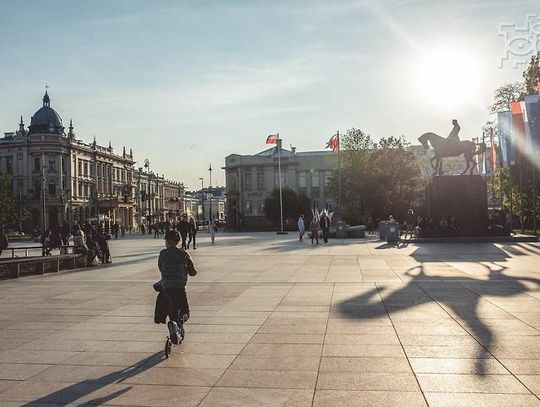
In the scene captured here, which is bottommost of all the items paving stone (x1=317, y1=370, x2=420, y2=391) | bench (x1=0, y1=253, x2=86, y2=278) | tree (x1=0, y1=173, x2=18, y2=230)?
paving stone (x1=317, y1=370, x2=420, y2=391)

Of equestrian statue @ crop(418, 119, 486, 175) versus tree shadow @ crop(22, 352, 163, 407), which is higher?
equestrian statue @ crop(418, 119, 486, 175)

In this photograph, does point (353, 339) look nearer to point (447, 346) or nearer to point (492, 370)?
point (447, 346)

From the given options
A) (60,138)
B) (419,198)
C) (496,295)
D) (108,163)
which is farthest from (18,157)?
(496,295)

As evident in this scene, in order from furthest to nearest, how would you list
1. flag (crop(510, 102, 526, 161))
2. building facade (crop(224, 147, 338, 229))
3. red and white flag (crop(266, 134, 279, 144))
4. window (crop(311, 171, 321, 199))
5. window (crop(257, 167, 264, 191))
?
window (crop(311, 171, 321, 199)), window (crop(257, 167, 264, 191)), building facade (crop(224, 147, 338, 229)), red and white flag (crop(266, 134, 279, 144)), flag (crop(510, 102, 526, 161))

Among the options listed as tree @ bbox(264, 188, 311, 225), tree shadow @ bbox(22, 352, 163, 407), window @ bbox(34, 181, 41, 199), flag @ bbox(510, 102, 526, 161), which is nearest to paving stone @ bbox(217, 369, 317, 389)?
tree shadow @ bbox(22, 352, 163, 407)

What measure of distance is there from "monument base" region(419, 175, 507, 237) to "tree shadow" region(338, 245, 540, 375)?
15.5 m

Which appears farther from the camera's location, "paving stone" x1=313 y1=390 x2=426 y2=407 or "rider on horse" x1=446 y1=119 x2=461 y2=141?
"rider on horse" x1=446 y1=119 x2=461 y2=141

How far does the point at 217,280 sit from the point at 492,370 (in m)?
9.86

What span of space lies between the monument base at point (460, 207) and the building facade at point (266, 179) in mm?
79866

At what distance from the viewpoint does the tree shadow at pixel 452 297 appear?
7.85 meters

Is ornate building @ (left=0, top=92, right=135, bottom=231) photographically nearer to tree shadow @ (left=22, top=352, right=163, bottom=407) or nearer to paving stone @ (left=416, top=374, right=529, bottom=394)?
tree shadow @ (left=22, top=352, right=163, bottom=407)

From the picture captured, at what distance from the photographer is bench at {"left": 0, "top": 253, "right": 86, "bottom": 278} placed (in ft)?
56.5

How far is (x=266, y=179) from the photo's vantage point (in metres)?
111

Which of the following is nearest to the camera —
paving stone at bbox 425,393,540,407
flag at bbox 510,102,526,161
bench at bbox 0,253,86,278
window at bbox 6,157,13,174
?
paving stone at bbox 425,393,540,407
